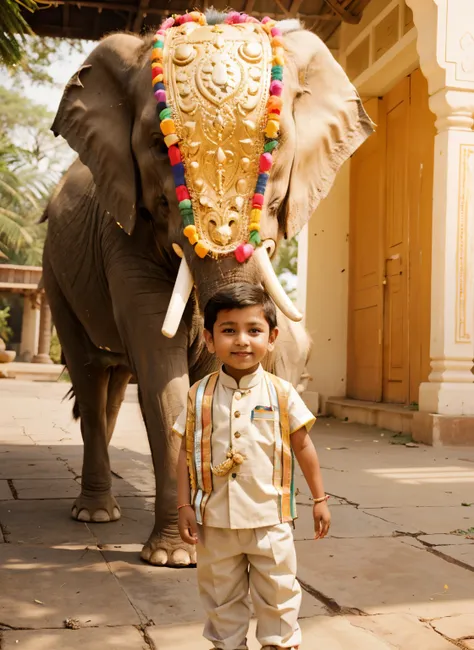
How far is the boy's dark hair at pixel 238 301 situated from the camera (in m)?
1.99

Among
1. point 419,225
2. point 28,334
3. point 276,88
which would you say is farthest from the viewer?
point 28,334

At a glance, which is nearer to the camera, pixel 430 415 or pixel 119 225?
pixel 119 225

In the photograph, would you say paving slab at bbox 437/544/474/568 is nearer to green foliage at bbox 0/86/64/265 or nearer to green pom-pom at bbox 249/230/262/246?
green pom-pom at bbox 249/230/262/246

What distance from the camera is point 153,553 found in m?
2.98

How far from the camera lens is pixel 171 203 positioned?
312cm

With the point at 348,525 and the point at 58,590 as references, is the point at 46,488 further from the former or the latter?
the point at 58,590

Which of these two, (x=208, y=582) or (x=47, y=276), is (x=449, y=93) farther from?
(x=208, y=582)

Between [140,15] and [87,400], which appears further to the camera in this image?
[140,15]

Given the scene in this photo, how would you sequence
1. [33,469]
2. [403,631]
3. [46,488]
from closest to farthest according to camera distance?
[403,631], [46,488], [33,469]

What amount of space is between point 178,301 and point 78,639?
1110mm

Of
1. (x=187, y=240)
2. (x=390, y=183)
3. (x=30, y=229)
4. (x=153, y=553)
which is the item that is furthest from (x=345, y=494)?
(x=30, y=229)

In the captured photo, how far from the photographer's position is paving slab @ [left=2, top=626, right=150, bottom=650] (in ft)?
6.99

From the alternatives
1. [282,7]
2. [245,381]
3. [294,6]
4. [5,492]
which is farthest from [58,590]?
[294,6]

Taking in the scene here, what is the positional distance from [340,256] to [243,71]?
7.93 meters
